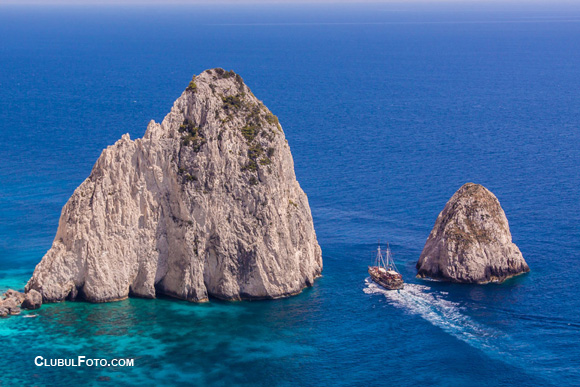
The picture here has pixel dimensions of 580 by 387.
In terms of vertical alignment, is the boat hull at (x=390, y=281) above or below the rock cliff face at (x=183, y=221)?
below

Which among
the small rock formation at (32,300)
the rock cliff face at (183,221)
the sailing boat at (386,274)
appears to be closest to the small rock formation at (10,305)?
the small rock formation at (32,300)

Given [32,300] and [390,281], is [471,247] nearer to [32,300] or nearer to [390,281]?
[390,281]

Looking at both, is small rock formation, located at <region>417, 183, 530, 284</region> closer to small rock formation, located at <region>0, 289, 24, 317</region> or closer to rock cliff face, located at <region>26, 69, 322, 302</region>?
rock cliff face, located at <region>26, 69, 322, 302</region>

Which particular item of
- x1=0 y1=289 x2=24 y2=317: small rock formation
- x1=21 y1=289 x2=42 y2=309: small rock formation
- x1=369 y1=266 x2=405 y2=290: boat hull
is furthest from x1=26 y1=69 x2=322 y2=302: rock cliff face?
x1=369 y1=266 x2=405 y2=290: boat hull

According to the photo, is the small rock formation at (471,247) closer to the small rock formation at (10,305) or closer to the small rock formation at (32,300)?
the small rock formation at (32,300)

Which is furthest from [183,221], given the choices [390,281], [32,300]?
[390,281]

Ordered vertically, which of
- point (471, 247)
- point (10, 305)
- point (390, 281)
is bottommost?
point (10, 305)

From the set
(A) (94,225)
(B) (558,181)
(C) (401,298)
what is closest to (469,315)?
(C) (401,298)

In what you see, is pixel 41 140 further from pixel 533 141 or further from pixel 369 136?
pixel 533 141
